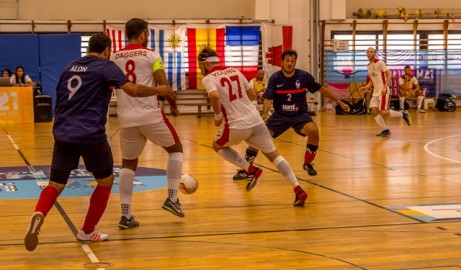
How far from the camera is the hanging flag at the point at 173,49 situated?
27.4m

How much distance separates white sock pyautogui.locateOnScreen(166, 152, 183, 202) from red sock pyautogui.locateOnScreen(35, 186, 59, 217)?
1663mm

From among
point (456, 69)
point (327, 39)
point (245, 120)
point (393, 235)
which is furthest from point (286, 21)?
point (393, 235)

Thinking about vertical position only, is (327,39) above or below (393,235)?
above

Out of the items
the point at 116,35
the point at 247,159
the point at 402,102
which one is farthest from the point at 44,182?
the point at 402,102

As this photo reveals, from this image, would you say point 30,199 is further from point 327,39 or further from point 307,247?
point 327,39

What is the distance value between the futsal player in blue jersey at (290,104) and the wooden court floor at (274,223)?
1.43 feet

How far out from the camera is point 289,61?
1138 cm

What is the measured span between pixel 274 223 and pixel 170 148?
4.33 feet

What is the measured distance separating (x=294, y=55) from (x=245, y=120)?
2223 millimetres

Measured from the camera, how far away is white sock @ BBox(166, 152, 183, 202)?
8383mm

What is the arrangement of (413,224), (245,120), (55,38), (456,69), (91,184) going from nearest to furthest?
1. (413,224)
2. (245,120)
3. (91,184)
4. (55,38)
5. (456,69)

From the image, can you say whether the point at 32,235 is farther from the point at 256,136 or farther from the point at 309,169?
the point at 309,169

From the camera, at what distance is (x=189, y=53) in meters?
27.9

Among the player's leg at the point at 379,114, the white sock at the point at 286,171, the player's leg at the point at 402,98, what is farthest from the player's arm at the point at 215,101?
the player's leg at the point at 402,98
